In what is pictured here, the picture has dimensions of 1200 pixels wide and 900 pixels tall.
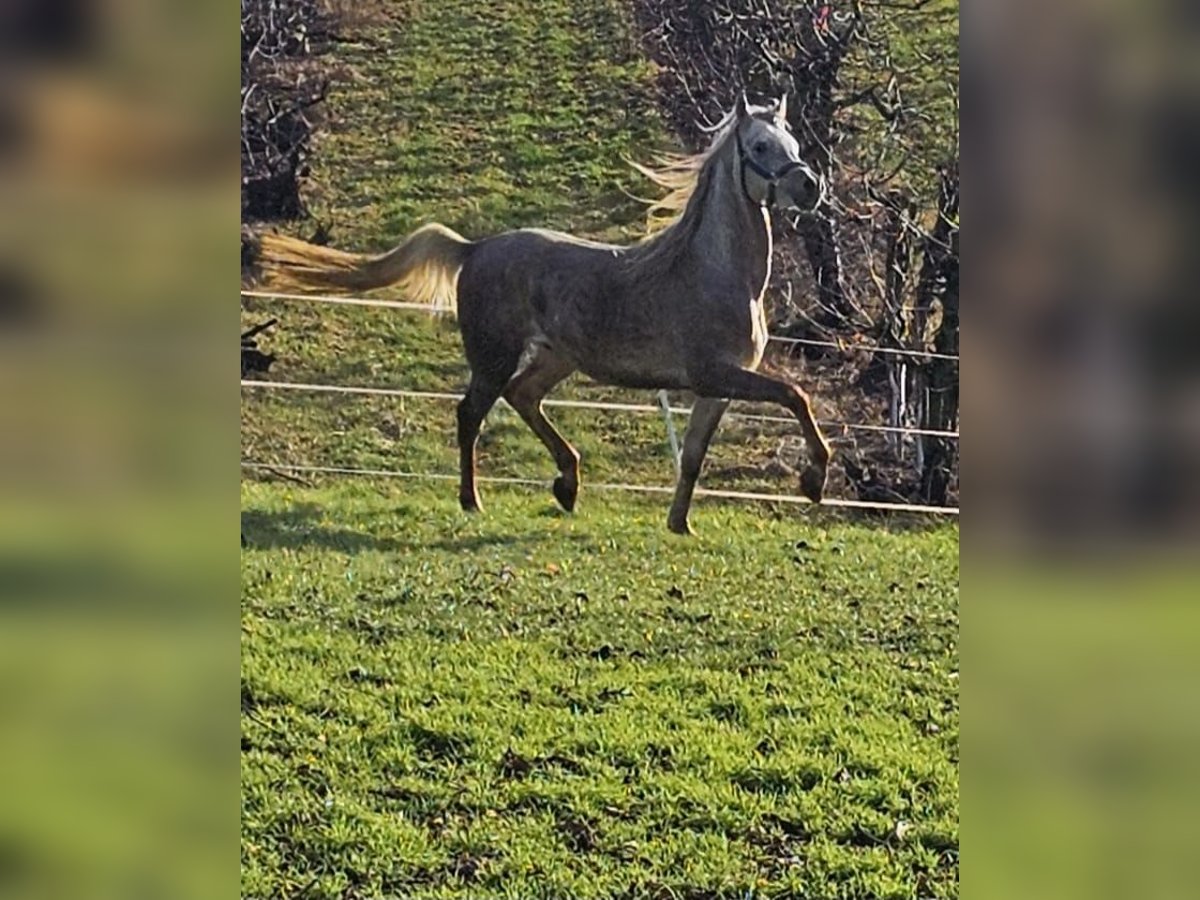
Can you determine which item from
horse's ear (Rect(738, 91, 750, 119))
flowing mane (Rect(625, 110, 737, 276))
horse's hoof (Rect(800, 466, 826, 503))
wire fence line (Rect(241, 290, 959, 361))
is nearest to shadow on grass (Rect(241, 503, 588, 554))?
wire fence line (Rect(241, 290, 959, 361))

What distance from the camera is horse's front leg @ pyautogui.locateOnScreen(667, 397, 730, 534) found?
14.0 feet

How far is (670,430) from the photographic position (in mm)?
4309

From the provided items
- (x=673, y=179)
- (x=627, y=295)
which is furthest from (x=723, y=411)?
(x=673, y=179)

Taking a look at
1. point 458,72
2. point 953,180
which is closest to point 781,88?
point 953,180

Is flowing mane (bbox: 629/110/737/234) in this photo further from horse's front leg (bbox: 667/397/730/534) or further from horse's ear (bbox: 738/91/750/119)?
horse's front leg (bbox: 667/397/730/534)

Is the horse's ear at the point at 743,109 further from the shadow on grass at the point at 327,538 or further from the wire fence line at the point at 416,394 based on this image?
the shadow on grass at the point at 327,538

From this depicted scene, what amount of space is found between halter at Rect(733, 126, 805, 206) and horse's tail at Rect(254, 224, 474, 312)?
0.83 meters

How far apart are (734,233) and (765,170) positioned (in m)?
0.20

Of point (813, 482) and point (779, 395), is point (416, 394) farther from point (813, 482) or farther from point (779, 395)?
point (813, 482)

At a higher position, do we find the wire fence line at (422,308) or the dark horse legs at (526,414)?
the wire fence line at (422,308)
